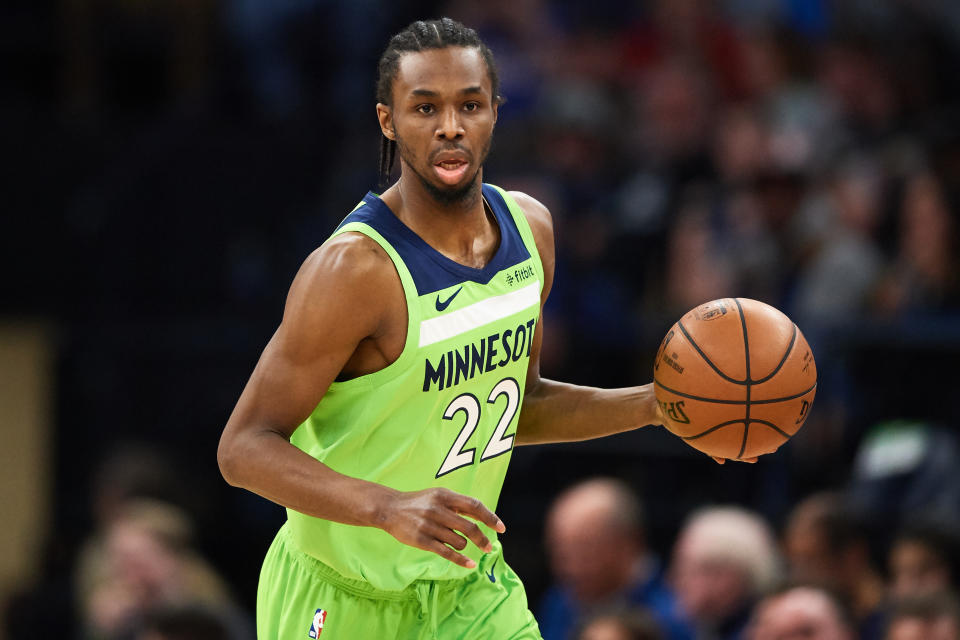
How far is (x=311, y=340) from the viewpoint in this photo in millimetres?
4055

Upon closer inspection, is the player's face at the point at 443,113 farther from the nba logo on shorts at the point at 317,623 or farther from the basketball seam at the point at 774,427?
the nba logo on shorts at the point at 317,623

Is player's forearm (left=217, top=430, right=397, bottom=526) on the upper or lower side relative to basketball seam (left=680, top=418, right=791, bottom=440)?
upper

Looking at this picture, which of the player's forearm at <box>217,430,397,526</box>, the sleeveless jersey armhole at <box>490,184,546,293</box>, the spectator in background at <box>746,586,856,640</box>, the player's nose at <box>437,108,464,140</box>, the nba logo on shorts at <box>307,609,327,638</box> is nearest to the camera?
the player's forearm at <box>217,430,397,526</box>

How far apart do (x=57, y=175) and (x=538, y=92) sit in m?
3.72

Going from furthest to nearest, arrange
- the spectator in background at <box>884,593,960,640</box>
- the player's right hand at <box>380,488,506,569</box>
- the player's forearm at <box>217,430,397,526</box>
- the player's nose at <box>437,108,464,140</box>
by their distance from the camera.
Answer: the spectator in background at <box>884,593,960,640</box>, the player's nose at <box>437,108,464,140</box>, the player's forearm at <box>217,430,397,526</box>, the player's right hand at <box>380,488,506,569</box>

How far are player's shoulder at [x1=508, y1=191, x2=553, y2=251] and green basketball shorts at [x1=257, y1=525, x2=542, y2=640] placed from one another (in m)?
1.05

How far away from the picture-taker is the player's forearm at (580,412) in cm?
475

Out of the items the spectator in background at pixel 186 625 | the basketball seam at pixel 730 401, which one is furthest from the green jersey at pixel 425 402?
the spectator in background at pixel 186 625

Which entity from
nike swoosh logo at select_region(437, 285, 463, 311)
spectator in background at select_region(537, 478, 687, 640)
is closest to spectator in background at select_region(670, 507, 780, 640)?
spectator in background at select_region(537, 478, 687, 640)

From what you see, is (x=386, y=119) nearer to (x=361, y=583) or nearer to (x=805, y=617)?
(x=361, y=583)

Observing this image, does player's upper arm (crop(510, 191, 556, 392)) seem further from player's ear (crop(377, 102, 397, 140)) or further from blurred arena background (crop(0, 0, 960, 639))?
blurred arena background (crop(0, 0, 960, 639))

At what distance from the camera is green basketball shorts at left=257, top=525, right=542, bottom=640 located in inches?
176

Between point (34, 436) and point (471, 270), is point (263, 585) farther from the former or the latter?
point (34, 436)

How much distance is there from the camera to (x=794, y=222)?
8.85 metres
